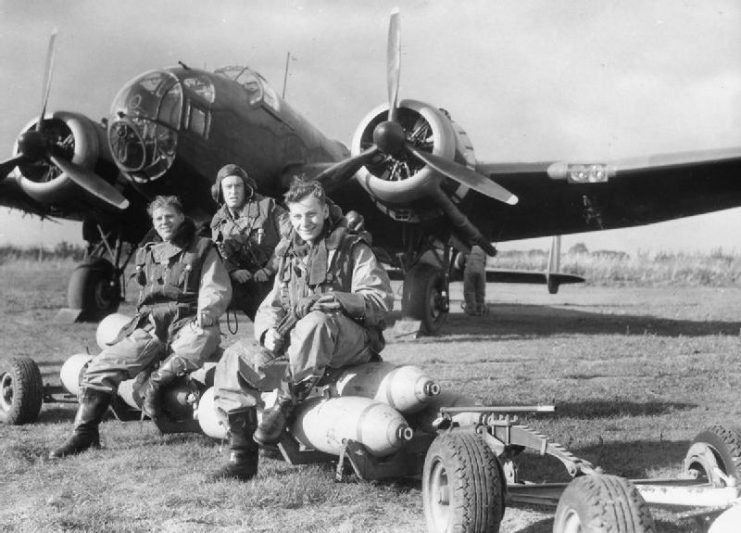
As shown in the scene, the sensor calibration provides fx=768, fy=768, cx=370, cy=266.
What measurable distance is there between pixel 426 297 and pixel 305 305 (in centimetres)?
860

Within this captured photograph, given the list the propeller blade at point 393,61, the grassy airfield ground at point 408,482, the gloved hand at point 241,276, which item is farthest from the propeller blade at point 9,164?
the gloved hand at point 241,276

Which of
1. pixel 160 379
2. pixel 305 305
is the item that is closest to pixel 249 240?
pixel 160 379

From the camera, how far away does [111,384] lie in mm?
5578

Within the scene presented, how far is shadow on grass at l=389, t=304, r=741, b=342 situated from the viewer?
13.2 m

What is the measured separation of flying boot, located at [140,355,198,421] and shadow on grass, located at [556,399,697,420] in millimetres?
3067

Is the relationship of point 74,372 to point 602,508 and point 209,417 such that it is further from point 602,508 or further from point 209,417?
point 602,508

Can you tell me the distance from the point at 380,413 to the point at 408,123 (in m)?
8.51

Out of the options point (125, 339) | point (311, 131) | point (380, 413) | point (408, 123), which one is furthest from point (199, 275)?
point (311, 131)

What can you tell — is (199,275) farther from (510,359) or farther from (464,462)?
(510,359)

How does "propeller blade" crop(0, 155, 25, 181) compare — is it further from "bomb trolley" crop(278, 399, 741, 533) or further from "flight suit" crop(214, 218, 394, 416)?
"bomb trolley" crop(278, 399, 741, 533)

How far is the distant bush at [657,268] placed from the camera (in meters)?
31.2

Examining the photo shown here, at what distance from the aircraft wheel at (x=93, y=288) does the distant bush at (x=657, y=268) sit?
21577 millimetres

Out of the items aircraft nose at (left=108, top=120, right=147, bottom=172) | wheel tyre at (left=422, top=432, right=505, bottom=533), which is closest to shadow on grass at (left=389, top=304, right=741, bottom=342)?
aircraft nose at (left=108, top=120, right=147, bottom=172)

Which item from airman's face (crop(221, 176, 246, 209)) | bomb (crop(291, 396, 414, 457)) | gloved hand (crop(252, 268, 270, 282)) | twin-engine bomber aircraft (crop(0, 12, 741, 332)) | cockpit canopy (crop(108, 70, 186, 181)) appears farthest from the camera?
twin-engine bomber aircraft (crop(0, 12, 741, 332))
